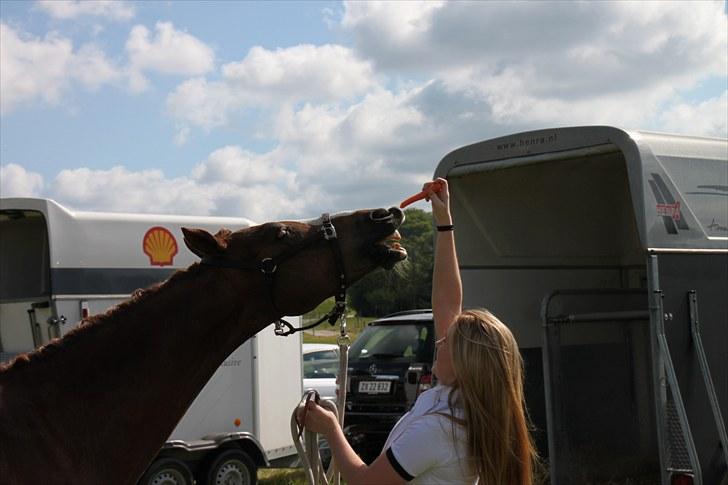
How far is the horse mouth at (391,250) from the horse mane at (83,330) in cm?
79

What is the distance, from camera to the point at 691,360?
20.6 ft

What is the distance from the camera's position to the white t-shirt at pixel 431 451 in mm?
2654

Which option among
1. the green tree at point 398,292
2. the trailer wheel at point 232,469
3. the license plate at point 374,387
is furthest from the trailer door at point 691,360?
the green tree at point 398,292

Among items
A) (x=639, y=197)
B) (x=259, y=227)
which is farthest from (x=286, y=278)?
(x=639, y=197)

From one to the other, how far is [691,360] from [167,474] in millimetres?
5434

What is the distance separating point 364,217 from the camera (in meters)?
3.86

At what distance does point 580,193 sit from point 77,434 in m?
6.24

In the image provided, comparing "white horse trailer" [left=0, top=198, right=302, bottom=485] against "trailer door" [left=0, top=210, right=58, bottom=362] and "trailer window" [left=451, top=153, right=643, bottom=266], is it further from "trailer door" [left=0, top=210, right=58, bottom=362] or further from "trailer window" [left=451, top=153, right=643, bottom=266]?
"trailer window" [left=451, top=153, right=643, bottom=266]

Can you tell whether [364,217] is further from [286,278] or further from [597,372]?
[597,372]

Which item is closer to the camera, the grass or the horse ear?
the horse ear

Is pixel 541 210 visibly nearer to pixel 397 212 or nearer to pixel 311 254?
pixel 397 212

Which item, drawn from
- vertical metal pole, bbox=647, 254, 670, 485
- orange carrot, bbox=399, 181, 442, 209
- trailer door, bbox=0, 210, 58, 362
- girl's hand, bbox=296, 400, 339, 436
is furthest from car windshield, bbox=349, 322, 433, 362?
girl's hand, bbox=296, 400, 339, 436

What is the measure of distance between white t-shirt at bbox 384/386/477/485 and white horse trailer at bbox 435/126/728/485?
11.7 feet

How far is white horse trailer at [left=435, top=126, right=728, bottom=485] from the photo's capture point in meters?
6.16
